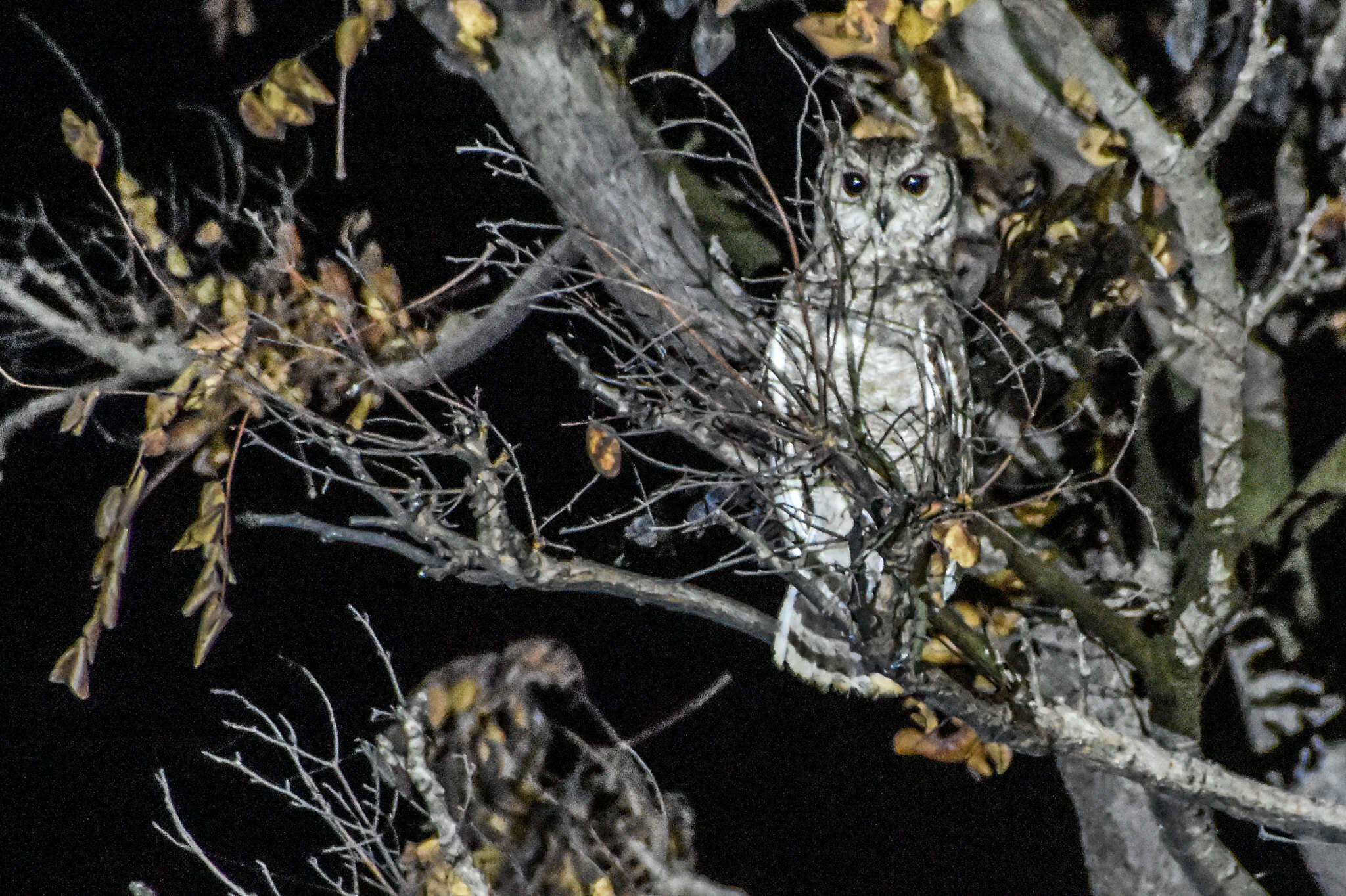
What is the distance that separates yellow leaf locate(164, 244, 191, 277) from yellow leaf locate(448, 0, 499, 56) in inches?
53.9

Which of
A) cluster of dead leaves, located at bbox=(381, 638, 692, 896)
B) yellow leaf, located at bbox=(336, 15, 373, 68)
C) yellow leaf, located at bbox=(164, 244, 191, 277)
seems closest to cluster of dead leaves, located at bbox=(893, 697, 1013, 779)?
cluster of dead leaves, located at bbox=(381, 638, 692, 896)

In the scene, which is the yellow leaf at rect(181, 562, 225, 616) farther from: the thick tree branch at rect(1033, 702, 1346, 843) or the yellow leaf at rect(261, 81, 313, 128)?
the thick tree branch at rect(1033, 702, 1346, 843)

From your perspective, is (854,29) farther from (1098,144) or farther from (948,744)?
(948,744)

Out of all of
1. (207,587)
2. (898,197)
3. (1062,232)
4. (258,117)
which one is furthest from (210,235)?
(1062,232)

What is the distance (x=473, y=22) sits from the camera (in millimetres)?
1785

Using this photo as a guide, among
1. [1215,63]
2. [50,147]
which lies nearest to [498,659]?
[50,147]

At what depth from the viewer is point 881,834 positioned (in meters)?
3.56

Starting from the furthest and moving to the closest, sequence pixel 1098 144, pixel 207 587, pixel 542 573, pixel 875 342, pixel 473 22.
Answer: pixel 207 587
pixel 875 342
pixel 1098 144
pixel 473 22
pixel 542 573

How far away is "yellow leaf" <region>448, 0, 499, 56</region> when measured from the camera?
1778mm

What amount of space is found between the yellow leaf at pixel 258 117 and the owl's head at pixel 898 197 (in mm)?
1297

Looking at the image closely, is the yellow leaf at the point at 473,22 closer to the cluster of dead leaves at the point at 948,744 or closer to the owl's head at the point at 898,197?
the owl's head at the point at 898,197

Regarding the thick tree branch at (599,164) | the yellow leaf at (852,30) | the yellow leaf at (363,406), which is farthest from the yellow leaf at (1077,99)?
the yellow leaf at (363,406)

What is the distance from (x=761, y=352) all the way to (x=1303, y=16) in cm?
128

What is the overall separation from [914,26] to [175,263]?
201cm
